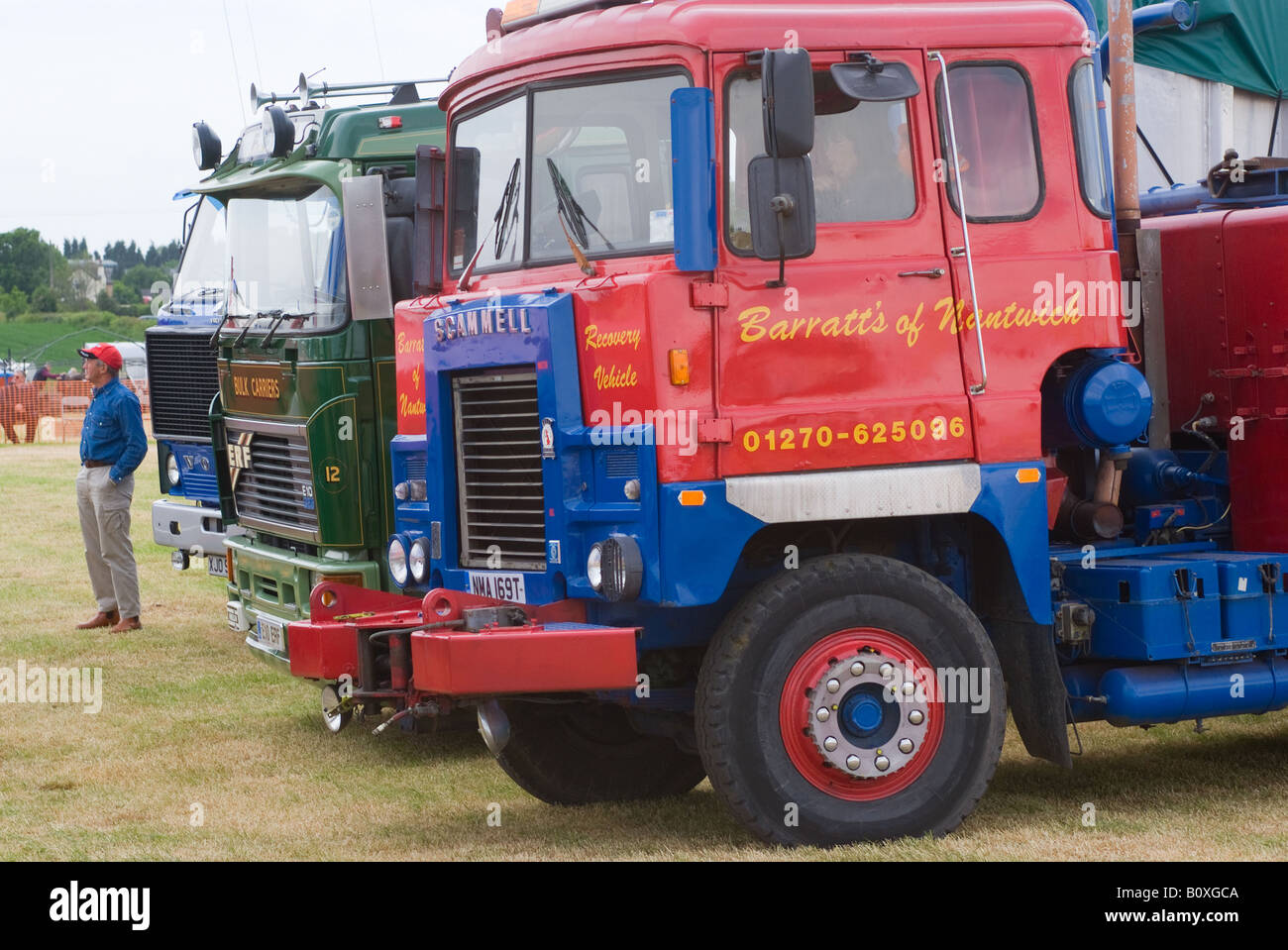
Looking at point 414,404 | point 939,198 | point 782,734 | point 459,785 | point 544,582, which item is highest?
point 939,198

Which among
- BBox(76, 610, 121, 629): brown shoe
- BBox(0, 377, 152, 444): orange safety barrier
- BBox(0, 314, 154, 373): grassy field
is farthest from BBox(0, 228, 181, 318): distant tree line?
BBox(76, 610, 121, 629): brown shoe

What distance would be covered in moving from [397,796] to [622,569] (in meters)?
2.62

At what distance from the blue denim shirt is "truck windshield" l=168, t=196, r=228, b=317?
107 centimetres

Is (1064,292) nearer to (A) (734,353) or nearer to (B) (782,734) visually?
(A) (734,353)

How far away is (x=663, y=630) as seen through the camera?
22.9 feet

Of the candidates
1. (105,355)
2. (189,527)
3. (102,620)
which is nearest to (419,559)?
(189,527)

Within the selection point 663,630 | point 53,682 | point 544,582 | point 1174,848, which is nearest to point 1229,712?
point 1174,848

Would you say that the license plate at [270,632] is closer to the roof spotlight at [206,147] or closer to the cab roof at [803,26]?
the roof spotlight at [206,147]

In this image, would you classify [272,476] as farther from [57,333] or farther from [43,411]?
[57,333]

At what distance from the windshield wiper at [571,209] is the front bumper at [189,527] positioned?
20.9 ft

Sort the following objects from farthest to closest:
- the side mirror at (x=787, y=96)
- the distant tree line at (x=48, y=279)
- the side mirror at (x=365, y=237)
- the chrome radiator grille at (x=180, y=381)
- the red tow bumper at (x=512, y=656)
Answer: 1. the distant tree line at (x=48, y=279)
2. the chrome radiator grille at (x=180, y=381)
3. the side mirror at (x=365, y=237)
4. the red tow bumper at (x=512, y=656)
5. the side mirror at (x=787, y=96)

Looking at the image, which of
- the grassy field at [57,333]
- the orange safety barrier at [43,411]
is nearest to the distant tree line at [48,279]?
the grassy field at [57,333]

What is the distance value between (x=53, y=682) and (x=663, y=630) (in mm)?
6264

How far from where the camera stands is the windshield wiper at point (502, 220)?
288 inches
